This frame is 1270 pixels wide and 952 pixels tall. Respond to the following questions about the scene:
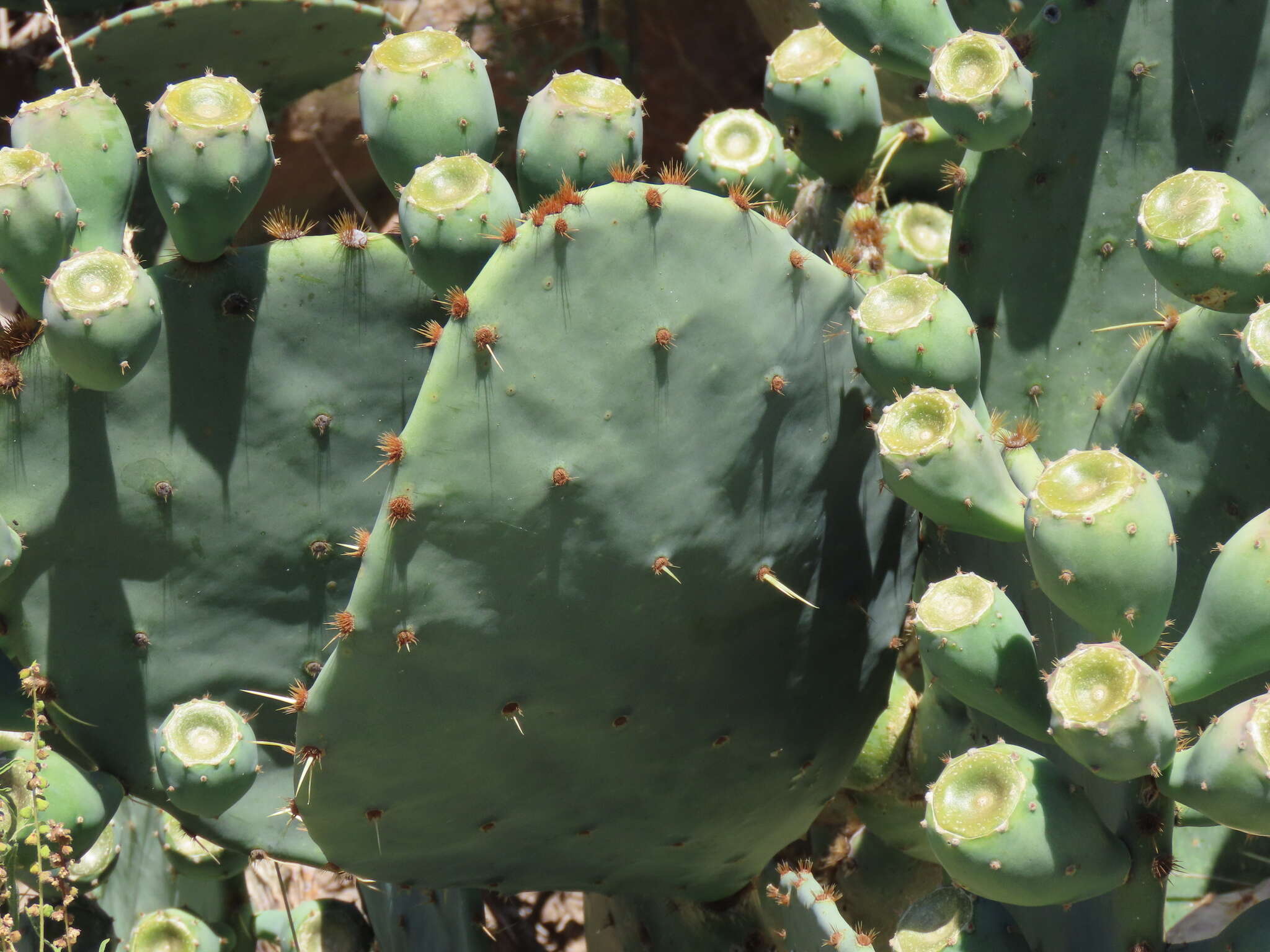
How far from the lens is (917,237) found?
2502 millimetres

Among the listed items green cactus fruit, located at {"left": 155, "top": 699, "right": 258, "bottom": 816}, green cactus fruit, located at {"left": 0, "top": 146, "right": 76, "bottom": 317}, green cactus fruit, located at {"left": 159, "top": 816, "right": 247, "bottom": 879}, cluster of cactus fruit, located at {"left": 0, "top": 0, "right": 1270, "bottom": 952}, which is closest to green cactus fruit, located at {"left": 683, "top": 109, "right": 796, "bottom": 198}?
cluster of cactus fruit, located at {"left": 0, "top": 0, "right": 1270, "bottom": 952}

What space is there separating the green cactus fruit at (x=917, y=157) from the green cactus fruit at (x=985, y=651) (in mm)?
1203

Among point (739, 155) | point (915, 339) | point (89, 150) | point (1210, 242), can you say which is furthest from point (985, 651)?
point (89, 150)

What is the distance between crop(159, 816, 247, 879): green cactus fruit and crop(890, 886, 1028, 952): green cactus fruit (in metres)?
1.24

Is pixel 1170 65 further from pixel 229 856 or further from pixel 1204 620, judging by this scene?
pixel 229 856

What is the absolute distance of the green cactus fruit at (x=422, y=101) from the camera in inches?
66.9

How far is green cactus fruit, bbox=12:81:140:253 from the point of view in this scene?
1750 mm

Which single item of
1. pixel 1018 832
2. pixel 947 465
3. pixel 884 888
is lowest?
pixel 884 888

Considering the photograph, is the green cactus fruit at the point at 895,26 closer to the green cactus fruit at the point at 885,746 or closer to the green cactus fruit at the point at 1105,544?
the green cactus fruit at the point at 1105,544

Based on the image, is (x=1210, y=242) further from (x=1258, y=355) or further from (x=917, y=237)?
(x=917, y=237)

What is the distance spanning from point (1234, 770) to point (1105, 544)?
0.25 meters

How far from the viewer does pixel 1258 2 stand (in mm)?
1739

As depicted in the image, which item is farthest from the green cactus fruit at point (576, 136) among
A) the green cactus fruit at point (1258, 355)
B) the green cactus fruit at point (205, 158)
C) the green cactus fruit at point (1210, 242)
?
the green cactus fruit at point (1258, 355)

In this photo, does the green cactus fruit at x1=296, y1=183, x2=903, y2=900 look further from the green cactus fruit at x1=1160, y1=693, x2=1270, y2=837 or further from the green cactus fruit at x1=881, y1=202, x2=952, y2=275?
the green cactus fruit at x1=881, y1=202, x2=952, y2=275
